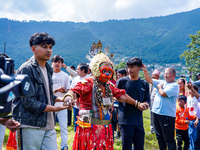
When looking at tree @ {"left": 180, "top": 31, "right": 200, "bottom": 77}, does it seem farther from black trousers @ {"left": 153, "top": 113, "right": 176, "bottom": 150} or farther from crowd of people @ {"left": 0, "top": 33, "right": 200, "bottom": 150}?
black trousers @ {"left": 153, "top": 113, "right": 176, "bottom": 150}

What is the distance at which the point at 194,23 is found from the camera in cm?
12262

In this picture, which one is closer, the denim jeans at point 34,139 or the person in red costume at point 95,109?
the denim jeans at point 34,139

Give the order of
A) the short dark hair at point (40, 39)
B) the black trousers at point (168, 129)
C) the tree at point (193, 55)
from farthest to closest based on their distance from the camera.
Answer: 1. the tree at point (193, 55)
2. the black trousers at point (168, 129)
3. the short dark hair at point (40, 39)

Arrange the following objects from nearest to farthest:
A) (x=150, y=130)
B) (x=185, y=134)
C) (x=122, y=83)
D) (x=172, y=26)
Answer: (x=122, y=83), (x=185, y=134), (x=150, y=130), (x=172, y=26)

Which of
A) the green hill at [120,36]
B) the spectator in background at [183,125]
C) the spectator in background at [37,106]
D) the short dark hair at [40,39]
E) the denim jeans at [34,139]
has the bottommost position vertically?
the spectator in background at [183,125]

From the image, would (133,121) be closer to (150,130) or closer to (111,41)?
(150,130)

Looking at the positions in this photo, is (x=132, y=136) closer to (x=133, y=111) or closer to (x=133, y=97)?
(x=133, y=111)

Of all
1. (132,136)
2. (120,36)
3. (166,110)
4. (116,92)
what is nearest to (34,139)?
(116,92)

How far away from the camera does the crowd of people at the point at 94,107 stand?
8.16ft

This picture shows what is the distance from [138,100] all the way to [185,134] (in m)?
2.07

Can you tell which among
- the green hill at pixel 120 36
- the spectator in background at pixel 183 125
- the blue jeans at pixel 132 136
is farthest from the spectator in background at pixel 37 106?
the green hill at pixel 120 36

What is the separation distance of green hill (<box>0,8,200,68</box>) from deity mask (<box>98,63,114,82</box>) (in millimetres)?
68503

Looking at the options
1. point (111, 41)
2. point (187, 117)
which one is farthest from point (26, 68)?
point (111, 41)

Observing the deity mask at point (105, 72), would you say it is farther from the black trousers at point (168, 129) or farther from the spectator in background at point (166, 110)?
the black trousers at point (168, 129)
